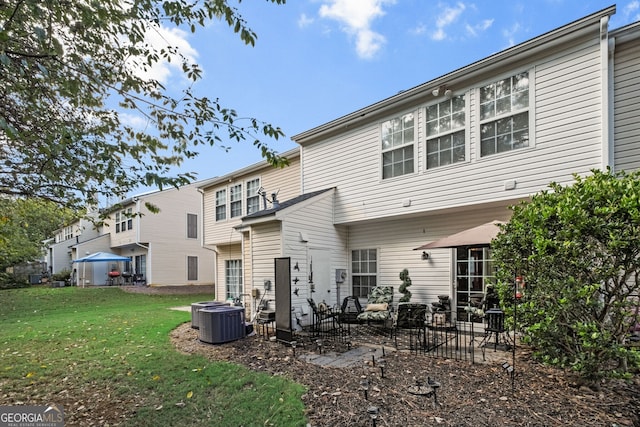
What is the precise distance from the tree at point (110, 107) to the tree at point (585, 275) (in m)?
3.67

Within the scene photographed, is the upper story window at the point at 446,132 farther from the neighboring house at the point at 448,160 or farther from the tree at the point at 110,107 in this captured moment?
the tree at the point at 110,107

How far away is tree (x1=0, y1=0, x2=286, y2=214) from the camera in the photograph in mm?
3725

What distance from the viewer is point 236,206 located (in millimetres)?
14234

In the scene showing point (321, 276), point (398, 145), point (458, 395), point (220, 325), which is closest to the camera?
point (458, 395)

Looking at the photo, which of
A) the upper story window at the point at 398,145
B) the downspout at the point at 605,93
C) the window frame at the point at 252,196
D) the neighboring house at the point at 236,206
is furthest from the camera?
the window frame at the point at 252,196

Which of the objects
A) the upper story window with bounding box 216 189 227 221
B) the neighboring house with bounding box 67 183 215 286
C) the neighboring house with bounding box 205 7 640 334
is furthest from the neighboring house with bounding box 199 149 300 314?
the neighboring house with bounding box 67 183 215 286

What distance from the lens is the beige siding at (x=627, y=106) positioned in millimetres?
5926

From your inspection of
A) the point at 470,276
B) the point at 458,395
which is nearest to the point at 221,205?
the point at 470,276

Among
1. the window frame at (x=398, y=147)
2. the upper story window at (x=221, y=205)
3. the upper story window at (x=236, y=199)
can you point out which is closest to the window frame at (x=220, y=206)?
the upper story window at (x=221, y=205)

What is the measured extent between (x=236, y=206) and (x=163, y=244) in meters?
9.03

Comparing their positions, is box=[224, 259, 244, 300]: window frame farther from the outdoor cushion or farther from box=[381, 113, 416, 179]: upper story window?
box=[381, 113, 416, 179]: upper story window

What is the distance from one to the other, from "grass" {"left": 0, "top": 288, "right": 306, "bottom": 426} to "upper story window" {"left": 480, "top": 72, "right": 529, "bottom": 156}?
628cm

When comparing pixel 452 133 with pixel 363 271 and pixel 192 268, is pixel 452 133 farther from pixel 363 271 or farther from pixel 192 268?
pixel 192 268

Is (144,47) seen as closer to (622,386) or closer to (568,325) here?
(568,325)
